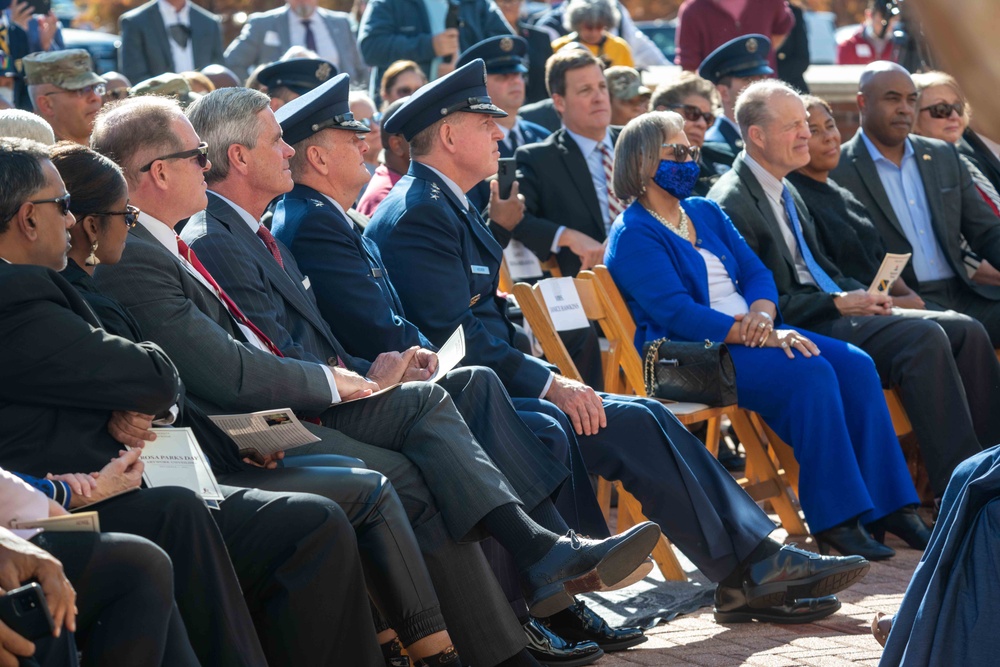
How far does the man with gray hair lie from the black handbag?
3.26 m

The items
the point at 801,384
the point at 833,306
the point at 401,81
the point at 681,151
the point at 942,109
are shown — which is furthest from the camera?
the point at 401,81

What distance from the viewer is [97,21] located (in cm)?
2270

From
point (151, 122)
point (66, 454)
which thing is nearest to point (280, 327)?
point (151, 122)

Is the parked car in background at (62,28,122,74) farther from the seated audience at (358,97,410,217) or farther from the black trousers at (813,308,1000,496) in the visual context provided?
the black trousers at (813,308,1000,496)

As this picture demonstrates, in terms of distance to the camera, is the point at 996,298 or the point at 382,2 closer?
the point at 996,298

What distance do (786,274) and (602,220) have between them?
125 centimetres

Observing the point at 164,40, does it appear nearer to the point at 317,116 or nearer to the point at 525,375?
the point at 317,116

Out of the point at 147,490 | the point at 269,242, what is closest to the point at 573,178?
the point at 269,242

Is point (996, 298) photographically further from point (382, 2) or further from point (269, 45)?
point (269, 45)

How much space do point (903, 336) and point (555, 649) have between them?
9.19 ft

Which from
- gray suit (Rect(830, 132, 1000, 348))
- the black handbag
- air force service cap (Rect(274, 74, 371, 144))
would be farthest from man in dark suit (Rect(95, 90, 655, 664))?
gray suit (Rect(830, 132, 1000, 348))

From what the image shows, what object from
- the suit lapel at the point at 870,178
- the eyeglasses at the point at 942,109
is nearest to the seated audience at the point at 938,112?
the eyeglasses at the point at 942,109

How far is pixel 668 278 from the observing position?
563cm

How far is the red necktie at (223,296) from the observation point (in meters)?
3.84
